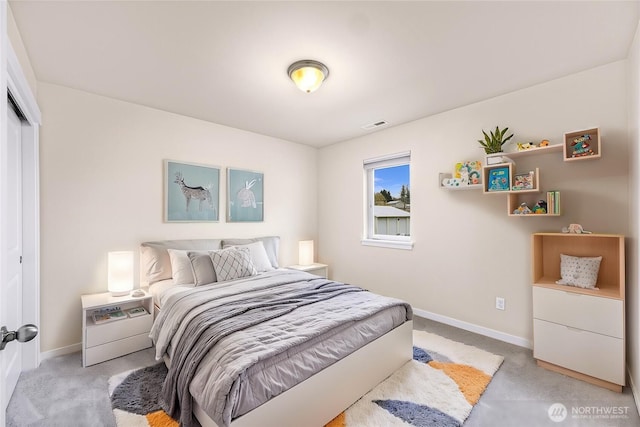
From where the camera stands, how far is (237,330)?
179 centimetres

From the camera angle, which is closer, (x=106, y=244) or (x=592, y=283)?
(x=592, y=283)

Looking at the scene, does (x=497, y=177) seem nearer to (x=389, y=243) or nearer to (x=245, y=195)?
(x=389, y=243)

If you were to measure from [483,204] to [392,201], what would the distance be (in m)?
1.23

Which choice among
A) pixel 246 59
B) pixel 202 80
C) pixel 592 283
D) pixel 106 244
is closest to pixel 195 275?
pixel 106 244

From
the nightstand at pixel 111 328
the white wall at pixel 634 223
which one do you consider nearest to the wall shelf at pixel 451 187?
the white wall at pixel 634 223

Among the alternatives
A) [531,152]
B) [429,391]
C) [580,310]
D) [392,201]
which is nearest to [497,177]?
[531,152]

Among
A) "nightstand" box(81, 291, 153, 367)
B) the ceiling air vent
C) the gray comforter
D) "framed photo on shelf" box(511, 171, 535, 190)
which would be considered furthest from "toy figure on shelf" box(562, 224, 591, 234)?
"nightstand" box(81, 291, 153, 367)

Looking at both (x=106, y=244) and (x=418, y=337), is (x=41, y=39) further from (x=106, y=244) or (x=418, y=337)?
(x=418, y=337)

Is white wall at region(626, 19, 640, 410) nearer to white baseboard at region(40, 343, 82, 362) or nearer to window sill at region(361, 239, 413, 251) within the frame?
window sill at region(361, 239, 413, 251)

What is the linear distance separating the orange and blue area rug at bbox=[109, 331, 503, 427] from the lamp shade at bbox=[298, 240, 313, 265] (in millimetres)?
2139

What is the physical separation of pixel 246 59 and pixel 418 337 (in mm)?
2948

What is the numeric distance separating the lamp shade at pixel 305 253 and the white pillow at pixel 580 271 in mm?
2921

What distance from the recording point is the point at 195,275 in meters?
2.82

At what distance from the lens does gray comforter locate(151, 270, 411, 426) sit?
1464mm
